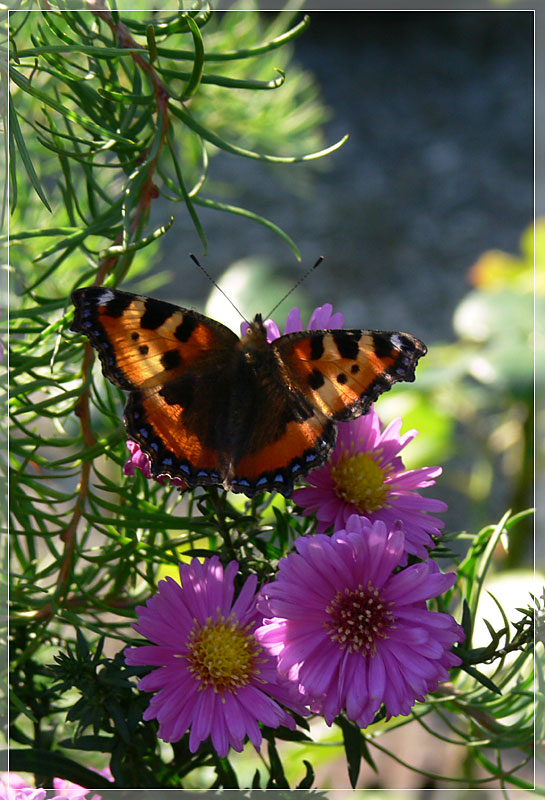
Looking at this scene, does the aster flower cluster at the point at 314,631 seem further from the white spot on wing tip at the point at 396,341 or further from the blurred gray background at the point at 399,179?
the blurred gray background at the point at 399,179

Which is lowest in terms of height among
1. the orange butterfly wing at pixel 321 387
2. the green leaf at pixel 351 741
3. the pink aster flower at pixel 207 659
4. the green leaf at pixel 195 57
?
the green leaf at pixel 351 741

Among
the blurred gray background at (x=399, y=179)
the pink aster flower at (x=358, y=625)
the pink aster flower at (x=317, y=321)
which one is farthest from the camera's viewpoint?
the blurred gray background at (x=399, y=179)

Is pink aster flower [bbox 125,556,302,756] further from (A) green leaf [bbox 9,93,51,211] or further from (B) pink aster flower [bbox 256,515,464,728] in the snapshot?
(A) green leaf [bbox 9,93,51,211]

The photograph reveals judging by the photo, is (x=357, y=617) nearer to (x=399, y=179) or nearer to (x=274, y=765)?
(x=274, y=765)

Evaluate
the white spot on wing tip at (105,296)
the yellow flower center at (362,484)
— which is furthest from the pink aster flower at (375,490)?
the white spot on wing tip at (105,296)

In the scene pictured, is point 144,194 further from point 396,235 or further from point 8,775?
point 396,235

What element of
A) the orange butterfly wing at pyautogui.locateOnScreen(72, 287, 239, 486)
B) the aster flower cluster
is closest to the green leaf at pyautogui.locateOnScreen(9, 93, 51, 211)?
the orange butterfly wing at pyautogui.locateOnScreen(72, 287, 239, 486)
